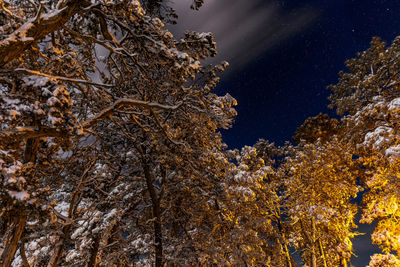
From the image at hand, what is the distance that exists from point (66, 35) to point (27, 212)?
4.34 m

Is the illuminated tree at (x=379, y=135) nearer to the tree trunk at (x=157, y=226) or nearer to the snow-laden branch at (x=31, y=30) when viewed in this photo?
the tree trunk at (x=157, y=226)

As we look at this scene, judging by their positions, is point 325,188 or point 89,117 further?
point 325,188

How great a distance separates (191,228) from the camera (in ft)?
39.1

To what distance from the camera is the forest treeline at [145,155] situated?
3395 mm

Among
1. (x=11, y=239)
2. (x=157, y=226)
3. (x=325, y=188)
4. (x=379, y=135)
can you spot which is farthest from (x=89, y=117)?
(x=325, y=188)

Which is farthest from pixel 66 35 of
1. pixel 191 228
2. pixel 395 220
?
pixel 395 220

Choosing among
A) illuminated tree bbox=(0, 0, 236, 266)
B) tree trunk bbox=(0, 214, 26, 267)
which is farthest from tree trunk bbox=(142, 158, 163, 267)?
tree trunk bbox=(0, 214, 26, 267)

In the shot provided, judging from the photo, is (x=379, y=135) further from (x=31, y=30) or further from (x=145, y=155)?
(x=31, y=30)

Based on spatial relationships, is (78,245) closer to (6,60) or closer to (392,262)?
(6,60)

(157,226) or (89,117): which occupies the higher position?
(89,117)

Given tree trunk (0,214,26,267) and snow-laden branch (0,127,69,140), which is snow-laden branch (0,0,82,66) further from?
tree trunk (0,214,26,267)

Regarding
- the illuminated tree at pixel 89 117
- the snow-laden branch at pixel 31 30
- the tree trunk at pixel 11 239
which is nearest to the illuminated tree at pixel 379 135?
the illuminated tree at pixel 89 117

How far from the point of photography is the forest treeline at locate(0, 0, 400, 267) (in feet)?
11.1

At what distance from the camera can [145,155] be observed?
29.5ft
